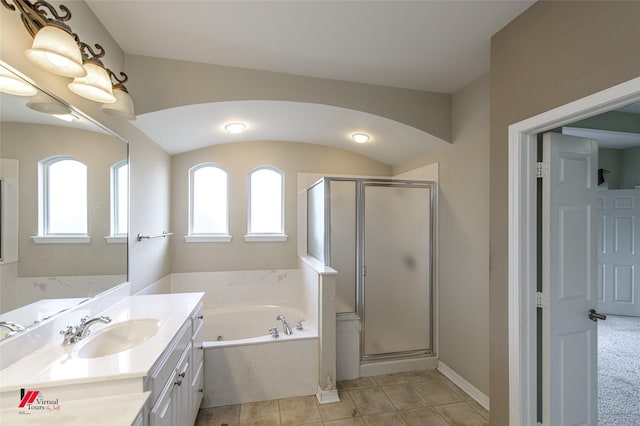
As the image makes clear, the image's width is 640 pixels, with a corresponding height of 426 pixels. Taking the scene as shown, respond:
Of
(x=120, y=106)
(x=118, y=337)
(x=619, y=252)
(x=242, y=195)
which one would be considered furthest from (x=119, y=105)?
(x=619, y=252)

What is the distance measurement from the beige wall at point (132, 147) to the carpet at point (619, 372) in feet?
13.0

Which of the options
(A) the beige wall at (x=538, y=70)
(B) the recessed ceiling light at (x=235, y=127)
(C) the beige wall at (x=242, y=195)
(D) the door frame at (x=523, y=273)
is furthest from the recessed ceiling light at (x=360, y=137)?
(D) the door frame at (x=523, y=273)

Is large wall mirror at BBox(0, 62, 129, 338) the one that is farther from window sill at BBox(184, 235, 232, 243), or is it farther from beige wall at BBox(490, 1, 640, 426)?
beige wall at BBox(490, 1, 640, 426)

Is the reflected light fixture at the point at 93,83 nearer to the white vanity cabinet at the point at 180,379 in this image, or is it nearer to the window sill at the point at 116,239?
the window sill at the point at 116,239

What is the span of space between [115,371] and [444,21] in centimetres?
259

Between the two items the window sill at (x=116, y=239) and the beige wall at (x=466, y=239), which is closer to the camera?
the window sill at (x=116, y=239)

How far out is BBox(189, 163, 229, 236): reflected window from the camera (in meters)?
3.65

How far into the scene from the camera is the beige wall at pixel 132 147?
1.24 meters

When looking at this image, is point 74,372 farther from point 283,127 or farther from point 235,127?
point 283,127

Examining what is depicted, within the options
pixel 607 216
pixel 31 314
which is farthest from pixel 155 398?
pixel 607 216

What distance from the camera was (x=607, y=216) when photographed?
4492mm

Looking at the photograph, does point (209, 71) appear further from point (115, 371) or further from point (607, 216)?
point (607, 216)

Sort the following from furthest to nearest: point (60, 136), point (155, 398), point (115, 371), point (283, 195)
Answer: point (283, 195), point (60, 136), point (155, 398), point (115, 371)

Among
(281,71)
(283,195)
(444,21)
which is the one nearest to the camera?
(444,21)
